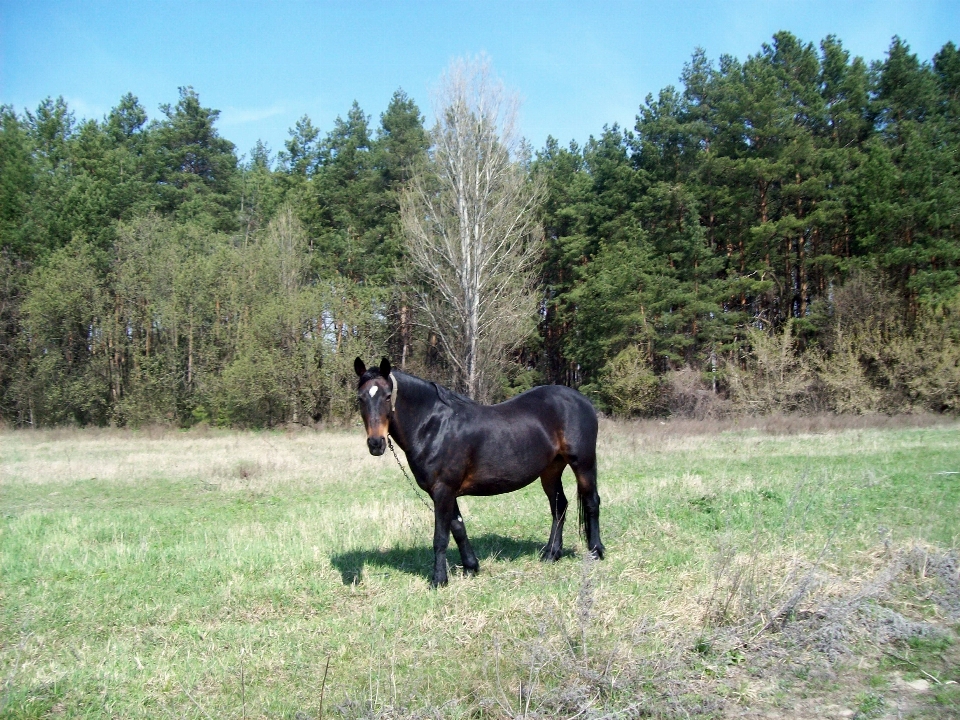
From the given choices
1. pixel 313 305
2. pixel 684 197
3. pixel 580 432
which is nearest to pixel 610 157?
pixel 684 197

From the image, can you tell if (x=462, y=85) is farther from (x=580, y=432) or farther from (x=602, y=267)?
(x=580, y=432)

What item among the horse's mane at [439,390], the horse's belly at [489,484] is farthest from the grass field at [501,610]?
the horse's mane at [439,390]

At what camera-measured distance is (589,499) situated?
306 inches

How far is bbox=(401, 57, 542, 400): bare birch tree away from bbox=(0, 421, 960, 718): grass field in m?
21.0

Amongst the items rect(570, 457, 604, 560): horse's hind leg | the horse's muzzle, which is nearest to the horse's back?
rect(570, 457, 604, 560): horse's hind leg

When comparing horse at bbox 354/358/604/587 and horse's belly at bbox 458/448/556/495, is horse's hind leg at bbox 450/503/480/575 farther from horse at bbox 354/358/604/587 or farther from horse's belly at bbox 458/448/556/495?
horse's belly at bbox 458/448/556/495

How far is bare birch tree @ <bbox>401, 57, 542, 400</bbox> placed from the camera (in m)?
31.3

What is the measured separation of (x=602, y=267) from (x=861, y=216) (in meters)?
13.2

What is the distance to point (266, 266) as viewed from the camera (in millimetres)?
39469

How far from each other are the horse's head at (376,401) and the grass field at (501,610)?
1.47 meters

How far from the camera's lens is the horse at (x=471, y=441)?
6953 millimetres

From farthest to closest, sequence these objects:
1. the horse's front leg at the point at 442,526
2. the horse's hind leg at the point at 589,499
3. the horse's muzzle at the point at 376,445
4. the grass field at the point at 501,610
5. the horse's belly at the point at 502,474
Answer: the horse's hind leg at the point at 589,499 → the horse's belly at the point at 502,474 → the horse's front leg at the point at 442,526 → the horse's muzzle at the point at 376,445 → the grass field at the point at 501,610

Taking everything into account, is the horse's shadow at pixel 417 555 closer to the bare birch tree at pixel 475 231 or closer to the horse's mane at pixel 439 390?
the horse's mane at pixel 439 390

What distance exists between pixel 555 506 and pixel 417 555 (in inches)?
68.8
